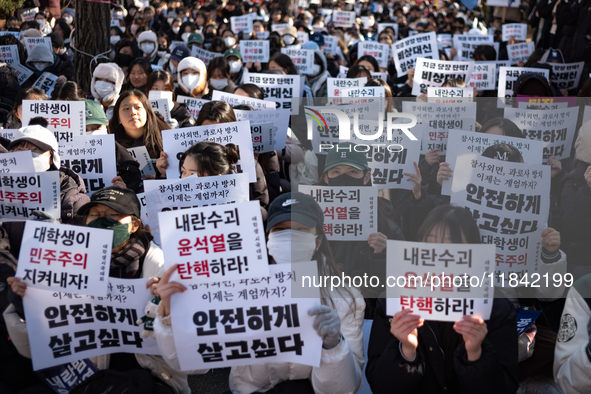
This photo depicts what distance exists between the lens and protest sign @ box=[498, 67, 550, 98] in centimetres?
734

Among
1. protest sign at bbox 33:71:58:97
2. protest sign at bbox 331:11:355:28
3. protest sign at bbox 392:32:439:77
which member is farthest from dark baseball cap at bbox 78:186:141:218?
protest sign at bbox 331:11:355:28

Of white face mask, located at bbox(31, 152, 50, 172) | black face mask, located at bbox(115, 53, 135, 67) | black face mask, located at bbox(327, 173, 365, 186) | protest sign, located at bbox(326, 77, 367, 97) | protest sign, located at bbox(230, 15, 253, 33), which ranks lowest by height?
black face mask, located at bbox(327, 173, 365, 186)

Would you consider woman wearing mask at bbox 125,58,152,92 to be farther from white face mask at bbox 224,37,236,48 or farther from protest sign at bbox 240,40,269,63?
white face mask at bbox 224,37,236,48

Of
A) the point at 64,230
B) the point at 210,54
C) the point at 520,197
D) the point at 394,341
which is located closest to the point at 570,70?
the point at 520,197

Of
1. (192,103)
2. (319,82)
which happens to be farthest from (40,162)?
(319,82)

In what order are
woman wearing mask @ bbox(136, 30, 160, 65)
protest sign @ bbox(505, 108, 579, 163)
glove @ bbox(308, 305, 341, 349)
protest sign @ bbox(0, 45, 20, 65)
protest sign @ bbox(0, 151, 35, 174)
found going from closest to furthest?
glove @ bbox(308, 305, 341, 349) < protest sign @ bbox(0, 151, 35, 174) < protest sign @ bbox(505, 108, 579, 163) < protest sign @ bbox(0, 45, 20, 65) < woman wearing mask @ bbox(136, 30, 160, 65)

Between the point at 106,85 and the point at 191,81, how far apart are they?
1.15 meters

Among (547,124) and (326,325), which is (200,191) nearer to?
(326,325)

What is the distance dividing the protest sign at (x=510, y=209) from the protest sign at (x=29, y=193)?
2.88m

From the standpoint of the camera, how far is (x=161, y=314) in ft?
8.83

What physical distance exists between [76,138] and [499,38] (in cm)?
1396

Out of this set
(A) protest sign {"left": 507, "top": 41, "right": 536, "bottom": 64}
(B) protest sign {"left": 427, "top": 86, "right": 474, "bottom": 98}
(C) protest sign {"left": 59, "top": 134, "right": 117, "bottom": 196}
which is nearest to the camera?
(C) protest sign {"left": 59, "top": 134, "right": 117, "bottom": 196}

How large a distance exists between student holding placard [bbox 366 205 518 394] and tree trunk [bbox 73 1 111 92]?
702cm

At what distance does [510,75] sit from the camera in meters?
7.45
